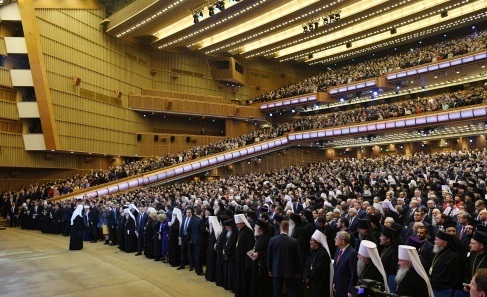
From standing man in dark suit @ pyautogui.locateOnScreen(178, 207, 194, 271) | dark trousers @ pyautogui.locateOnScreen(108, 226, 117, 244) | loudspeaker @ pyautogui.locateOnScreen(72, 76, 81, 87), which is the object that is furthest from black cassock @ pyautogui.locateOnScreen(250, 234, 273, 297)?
loudspeaker @ pyautogui.locateOnScreen(72, 76, 81, 87)

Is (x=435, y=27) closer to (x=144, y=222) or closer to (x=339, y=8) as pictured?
(x=339, y=8)

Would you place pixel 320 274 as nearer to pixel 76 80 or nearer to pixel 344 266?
pixel 344 266

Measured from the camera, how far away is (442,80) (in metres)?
29.3

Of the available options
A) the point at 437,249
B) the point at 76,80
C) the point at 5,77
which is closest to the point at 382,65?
the point at 76,80

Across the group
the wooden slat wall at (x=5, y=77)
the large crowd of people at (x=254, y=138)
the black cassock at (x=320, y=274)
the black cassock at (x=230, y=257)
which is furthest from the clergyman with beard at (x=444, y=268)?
the wooden slat wall at (x=5, y=77)

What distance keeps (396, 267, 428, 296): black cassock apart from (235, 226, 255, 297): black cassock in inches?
119

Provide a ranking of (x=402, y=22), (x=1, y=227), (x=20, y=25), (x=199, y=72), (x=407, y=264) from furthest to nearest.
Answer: (x=199, y=72) < (x=402, y=22) < (x=20, y=25) < (x=1, y=227) < (x=407, y=264)

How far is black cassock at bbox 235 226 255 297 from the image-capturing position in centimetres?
666

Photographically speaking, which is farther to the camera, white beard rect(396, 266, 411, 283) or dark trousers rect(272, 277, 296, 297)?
dark trousers rect(272, 277, 296, 297)

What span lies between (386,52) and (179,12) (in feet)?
67.3

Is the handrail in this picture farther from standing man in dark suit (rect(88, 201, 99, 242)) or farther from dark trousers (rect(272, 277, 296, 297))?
dark trousers (rect(272, 277, 296, 297))

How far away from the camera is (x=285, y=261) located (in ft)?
Result: 18.4

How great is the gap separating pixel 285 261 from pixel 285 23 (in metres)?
23.7

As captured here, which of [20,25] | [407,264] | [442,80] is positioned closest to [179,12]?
[20,25]
